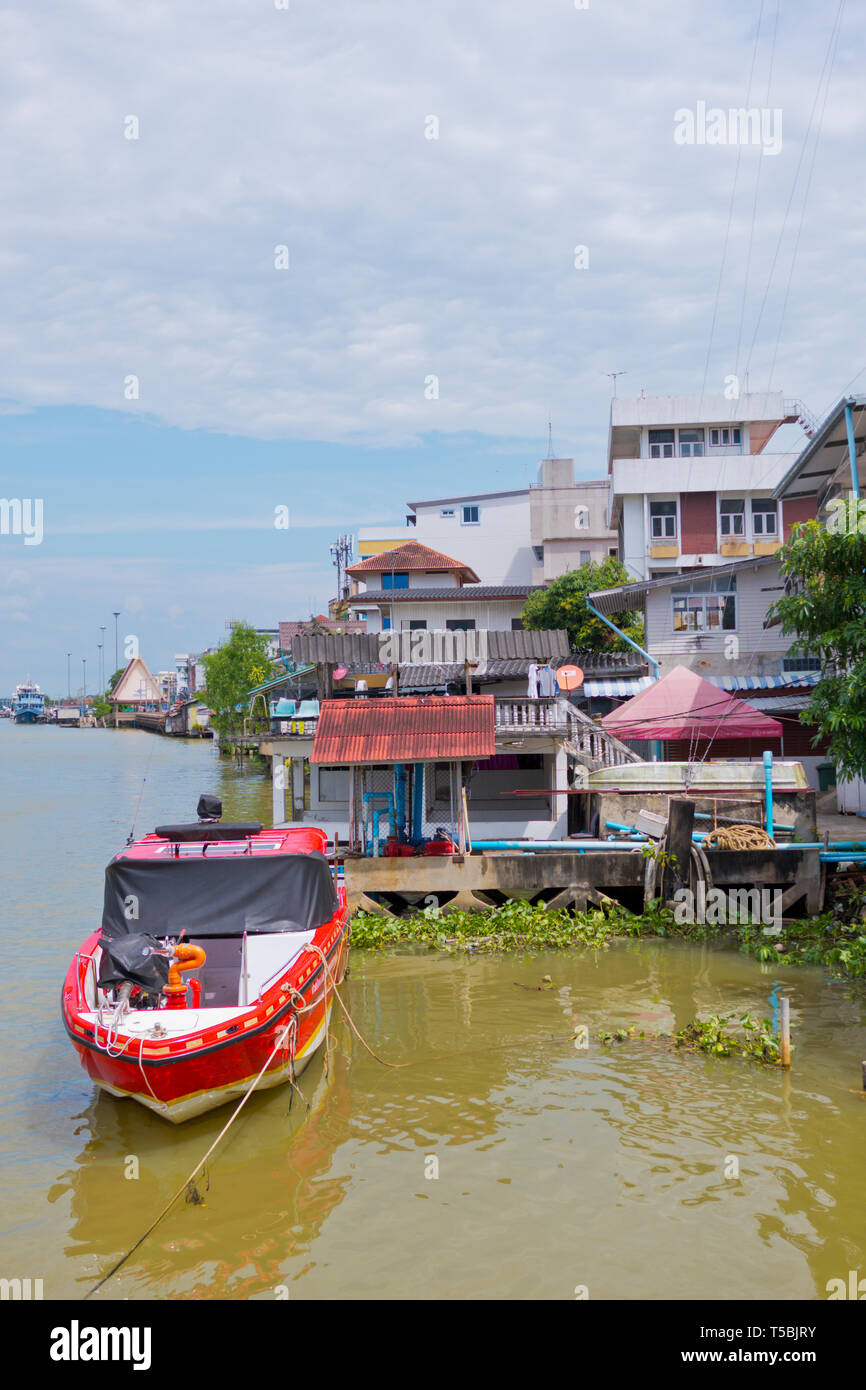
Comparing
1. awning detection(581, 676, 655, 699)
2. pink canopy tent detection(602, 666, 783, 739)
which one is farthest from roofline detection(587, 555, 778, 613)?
pink canopy tent detection(602, 666, 783, 739)

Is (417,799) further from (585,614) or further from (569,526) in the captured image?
(569,526)

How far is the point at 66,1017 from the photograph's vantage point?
10336 millimetres

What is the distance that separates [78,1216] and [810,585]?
12028mm

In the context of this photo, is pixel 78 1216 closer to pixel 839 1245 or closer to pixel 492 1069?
pixel 492 1069

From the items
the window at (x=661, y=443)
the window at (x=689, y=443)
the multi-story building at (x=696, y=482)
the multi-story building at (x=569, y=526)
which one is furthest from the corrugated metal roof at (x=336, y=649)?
the multi-story building at (x=569, y=526)

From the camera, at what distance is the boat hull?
941 centimetres

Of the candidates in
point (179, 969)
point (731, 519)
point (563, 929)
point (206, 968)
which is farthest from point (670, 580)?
point (179, 969)

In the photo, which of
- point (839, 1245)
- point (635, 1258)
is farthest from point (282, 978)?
point (839, 1245)

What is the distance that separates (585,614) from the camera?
44.2 metres

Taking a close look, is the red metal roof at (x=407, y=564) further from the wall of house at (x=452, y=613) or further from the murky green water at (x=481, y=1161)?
the murky green water at (x=481, y=1161)

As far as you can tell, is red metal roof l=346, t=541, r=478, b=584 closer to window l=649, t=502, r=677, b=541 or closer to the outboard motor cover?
window l=649, t=502, r=677, b=541

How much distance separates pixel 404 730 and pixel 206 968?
26.5 feet

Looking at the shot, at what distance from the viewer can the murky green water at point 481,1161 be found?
777 centimetres

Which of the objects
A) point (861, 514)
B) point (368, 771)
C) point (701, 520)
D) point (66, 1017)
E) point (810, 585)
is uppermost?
point (701, 520)
